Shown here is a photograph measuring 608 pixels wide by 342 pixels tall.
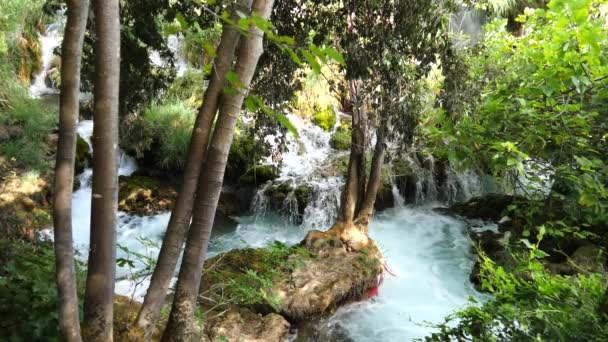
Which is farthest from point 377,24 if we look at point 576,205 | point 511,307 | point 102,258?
point 102,258

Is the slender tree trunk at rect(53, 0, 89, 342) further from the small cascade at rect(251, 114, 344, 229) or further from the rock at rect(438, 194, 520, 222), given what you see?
the rock at rect(438, 194, 520, 222)

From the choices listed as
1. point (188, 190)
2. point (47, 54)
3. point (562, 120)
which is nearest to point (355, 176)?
point (562, 120)

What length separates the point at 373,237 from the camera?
807cm

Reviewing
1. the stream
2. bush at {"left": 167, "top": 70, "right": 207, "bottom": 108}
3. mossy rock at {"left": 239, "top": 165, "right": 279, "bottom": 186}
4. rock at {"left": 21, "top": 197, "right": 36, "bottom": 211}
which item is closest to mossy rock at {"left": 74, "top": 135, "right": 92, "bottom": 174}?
the stream

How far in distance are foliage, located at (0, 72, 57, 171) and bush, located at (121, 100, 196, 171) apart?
1376 mm

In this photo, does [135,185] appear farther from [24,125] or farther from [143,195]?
[24,125]

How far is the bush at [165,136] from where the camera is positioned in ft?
28.1

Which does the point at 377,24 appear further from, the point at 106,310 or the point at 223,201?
the point at 223,201

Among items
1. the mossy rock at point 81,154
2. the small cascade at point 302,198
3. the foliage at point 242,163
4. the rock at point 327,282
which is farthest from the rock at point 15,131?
the rock at point 327,282

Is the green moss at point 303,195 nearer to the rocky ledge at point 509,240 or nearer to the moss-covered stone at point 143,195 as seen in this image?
the moss-covered stone at point 143,195

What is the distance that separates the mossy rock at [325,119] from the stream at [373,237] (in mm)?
183

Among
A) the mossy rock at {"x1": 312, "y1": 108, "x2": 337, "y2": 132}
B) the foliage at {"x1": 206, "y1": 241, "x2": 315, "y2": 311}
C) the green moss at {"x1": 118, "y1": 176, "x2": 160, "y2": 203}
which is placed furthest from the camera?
the mossy rock at {"x1": 312, "y1": 108, "x2": 337, "y2": 132}

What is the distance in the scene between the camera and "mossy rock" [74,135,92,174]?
7941 millimetres

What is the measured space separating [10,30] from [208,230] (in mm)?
8678
